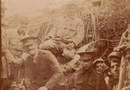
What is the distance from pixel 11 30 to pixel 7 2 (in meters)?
0.26

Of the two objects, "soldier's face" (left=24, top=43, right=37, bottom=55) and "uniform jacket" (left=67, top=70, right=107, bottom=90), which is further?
"soldier's face" (left=24, top=43, right=37, bottom=55)

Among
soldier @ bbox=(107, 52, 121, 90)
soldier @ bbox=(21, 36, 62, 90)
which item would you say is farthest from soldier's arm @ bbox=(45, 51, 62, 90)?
soldier @ bbox=(107, 52, 121, 90)

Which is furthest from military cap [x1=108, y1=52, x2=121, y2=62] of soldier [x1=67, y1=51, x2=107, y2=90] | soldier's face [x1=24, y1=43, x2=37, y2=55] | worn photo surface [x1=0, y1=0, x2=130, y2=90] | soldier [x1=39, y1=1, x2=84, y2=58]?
soldier's face [x1=24, y1=43, x2=37, y2=55]

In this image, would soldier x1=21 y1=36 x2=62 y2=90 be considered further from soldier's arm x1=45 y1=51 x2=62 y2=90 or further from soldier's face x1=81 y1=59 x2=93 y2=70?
soldier's face x1=81 y1=59 x2=93 y2=70

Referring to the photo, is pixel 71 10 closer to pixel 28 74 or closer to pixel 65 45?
pixel 65 45

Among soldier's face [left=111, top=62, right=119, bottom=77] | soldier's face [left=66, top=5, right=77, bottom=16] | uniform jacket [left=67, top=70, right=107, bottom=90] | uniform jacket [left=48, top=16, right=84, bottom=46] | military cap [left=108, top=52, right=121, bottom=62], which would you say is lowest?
uniform jacket [left=67, top=70, right=107, bottom=90]

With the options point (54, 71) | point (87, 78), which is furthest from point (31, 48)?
point (87, 78)

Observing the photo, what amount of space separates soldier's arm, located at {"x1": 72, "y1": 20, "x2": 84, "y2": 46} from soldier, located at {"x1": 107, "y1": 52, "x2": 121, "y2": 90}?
30cm

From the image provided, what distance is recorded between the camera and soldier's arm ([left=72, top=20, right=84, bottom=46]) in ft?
6.84

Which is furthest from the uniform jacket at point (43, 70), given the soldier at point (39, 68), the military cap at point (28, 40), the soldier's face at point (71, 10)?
the soldier's face at point (71, 10)

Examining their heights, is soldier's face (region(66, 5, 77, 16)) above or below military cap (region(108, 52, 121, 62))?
above

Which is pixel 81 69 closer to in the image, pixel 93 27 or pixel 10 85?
pixel 93 27

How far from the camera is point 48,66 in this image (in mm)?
2113

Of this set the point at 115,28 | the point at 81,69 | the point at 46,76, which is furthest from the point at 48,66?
the point at 115,28
